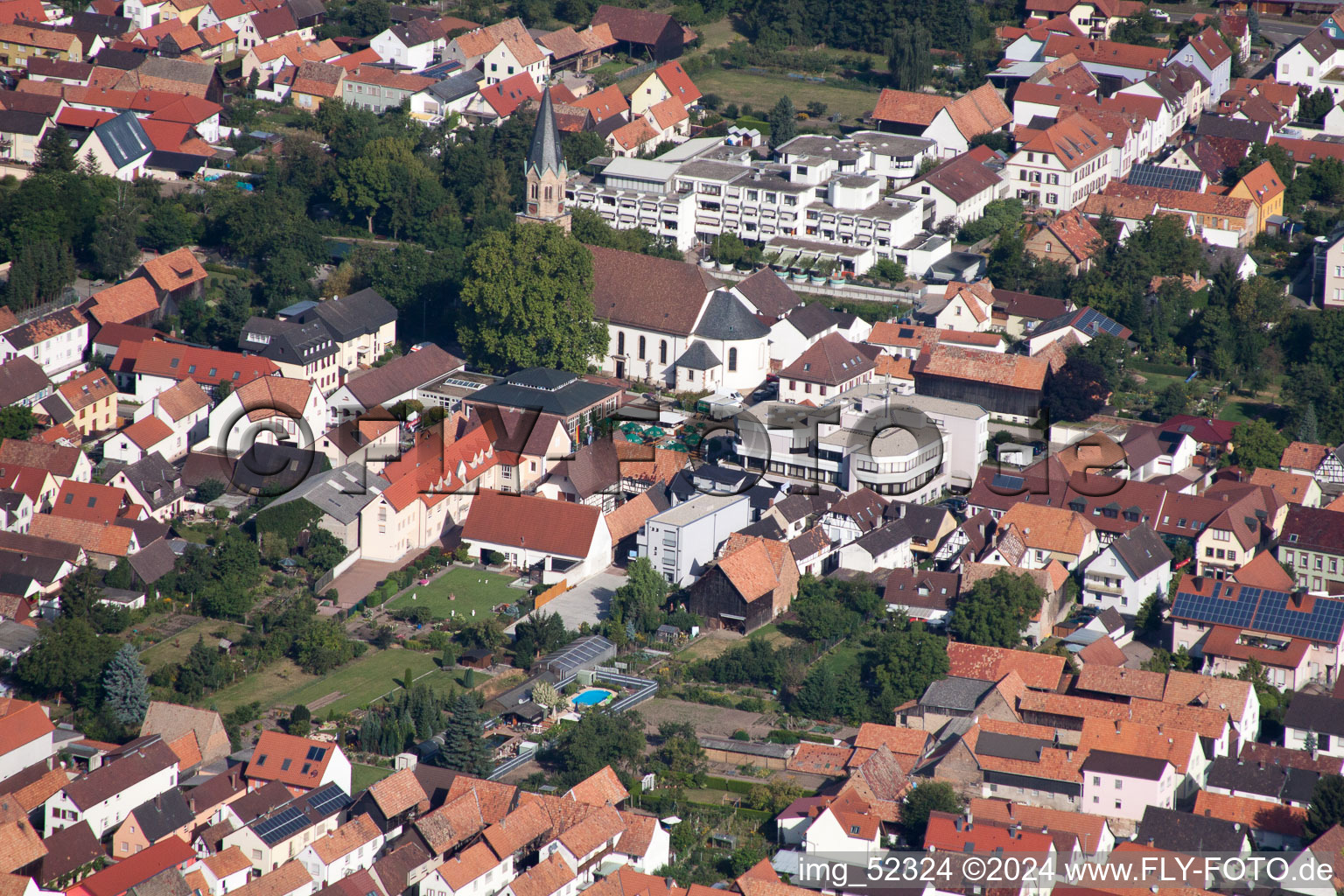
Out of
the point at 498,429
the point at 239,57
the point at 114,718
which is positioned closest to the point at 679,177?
the point at 498,429

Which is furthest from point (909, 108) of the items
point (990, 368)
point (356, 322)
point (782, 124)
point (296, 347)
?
point (296, 347)

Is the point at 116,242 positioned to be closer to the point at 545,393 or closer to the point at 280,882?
the point at 545,393

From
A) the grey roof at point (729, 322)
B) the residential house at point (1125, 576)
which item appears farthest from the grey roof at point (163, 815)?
the grey roof at point (729, 322)

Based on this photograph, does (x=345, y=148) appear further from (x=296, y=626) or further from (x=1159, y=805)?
(x=1159, y=805)

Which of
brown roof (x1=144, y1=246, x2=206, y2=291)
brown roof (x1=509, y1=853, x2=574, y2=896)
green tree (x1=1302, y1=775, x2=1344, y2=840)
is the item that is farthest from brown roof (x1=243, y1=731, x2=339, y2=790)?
brown roof (x1=144, y1=246, x2=206, y2=291)

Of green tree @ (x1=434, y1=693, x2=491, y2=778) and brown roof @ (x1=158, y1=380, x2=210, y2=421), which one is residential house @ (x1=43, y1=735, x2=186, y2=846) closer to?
green tree @ (x1=434, y1=693, x2=491, y2=778)

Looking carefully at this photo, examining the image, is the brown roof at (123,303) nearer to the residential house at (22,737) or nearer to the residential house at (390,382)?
the residential house at (390,382)
